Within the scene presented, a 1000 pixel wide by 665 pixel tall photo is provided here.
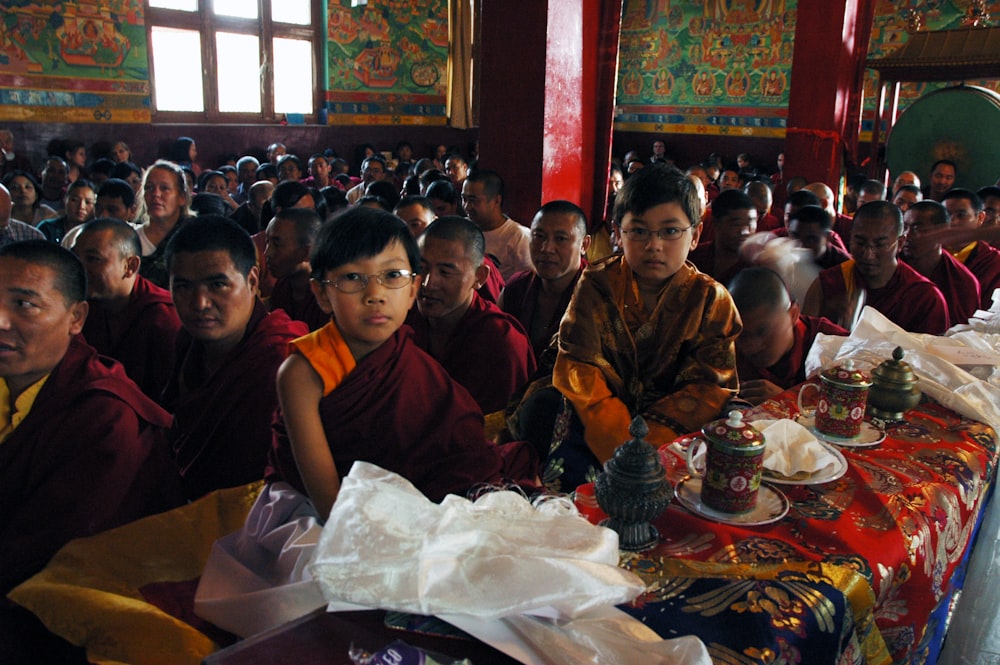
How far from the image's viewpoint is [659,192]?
1.92m

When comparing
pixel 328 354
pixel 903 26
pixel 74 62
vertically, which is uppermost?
pixel 903 26

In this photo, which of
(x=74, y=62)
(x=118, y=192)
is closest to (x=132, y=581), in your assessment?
(x=118, y=192)

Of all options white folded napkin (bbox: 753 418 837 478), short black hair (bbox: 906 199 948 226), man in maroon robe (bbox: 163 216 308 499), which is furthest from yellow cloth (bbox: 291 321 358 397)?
short black hair (bbox: 906 199 948 226)

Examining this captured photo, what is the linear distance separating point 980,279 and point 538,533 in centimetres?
391

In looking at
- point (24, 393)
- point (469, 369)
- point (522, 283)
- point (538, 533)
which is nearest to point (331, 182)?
point (522, 283)

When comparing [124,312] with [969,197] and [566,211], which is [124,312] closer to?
[566,211]

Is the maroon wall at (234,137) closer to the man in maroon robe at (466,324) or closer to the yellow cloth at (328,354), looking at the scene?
the man in maroon robe at (466,324)

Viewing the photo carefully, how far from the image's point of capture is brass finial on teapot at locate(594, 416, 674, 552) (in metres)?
1.22

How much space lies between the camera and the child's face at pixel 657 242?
76.3 inches

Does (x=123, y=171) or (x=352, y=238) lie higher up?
(x=123, y=171)

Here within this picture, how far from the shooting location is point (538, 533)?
1.09 metres

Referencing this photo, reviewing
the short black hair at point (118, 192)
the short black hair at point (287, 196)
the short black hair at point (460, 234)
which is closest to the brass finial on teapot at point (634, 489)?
the short black hair at point (460, 234)

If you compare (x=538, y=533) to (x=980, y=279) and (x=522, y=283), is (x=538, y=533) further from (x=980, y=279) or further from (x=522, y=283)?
(x=980, y=279)

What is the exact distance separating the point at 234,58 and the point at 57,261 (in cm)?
938
